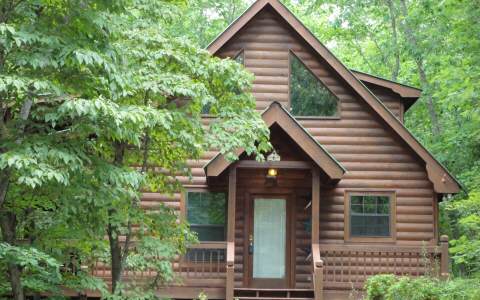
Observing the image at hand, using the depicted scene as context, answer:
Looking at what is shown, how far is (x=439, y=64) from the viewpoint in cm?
2178

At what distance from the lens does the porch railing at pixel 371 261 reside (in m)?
14.9

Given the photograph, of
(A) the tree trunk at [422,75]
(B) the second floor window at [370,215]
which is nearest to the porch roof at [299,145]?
(B) the second floor window at [370,215]

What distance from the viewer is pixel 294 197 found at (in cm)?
1630

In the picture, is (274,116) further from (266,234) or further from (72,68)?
(72,68)

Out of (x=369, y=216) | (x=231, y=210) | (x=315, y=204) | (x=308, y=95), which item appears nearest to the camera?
(x=231, y=210)

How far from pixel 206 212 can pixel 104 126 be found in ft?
24.7

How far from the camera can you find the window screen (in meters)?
16.3

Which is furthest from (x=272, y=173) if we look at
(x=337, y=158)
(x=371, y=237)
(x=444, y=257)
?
(x=444, y=257)

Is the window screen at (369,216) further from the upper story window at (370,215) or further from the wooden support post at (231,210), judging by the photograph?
the wooden support post at (231,210)

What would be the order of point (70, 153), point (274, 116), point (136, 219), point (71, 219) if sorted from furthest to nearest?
point (274, 116) → point (136, 219) → point (71, 219) → point (70, 153)

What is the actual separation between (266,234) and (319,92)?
3364 millimetres

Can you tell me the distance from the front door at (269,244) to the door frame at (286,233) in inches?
0.8

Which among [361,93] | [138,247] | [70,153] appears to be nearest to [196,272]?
[138,247]

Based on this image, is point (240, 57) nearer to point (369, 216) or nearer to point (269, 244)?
point (269, 244)
